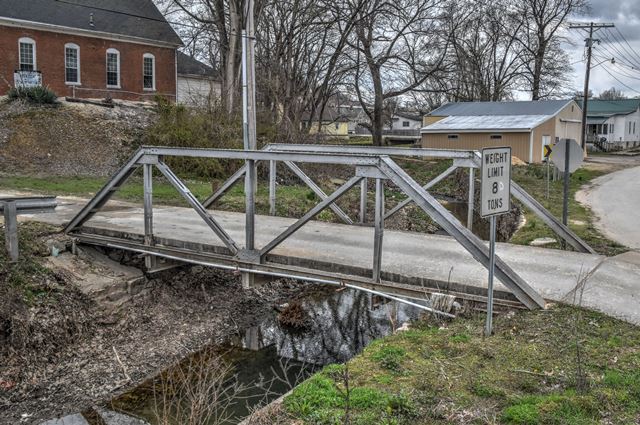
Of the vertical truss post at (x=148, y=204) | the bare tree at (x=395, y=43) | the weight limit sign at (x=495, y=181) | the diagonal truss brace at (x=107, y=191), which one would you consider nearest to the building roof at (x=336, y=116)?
the bare tree at (x=395, y=43)

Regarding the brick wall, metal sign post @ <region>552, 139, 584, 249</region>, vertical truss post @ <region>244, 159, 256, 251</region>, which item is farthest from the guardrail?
the brick wall

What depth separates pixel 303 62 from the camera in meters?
29.7

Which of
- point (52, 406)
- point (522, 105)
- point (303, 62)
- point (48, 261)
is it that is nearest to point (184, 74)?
point (303, 62)

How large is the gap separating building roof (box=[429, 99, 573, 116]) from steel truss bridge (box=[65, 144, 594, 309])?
32.2 meters

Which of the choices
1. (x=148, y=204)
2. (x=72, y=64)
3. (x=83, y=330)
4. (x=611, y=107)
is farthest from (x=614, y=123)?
(x=83, y=330)

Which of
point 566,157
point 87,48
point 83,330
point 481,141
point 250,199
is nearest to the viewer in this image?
point 250,199

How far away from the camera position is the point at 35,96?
22.9 metres

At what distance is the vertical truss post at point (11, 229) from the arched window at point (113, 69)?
2428 cm

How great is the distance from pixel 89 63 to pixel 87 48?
77 centimetres

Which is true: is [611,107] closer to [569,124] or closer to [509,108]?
[569,124]

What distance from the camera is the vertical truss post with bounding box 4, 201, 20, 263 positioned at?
888 cm

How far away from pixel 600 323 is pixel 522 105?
125 feet

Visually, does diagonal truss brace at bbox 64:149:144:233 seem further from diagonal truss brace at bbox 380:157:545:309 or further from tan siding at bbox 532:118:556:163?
tan siding at bbox 532:118:556:163

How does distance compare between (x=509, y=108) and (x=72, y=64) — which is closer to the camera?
(x=72, y=64)
